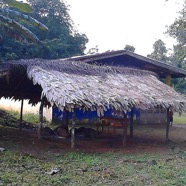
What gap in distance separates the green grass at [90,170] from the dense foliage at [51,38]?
1575cm

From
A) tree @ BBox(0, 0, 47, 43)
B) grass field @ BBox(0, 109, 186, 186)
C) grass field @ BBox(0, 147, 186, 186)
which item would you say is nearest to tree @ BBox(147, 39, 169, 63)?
grass field @ BBox(0, 109, 186, 186)

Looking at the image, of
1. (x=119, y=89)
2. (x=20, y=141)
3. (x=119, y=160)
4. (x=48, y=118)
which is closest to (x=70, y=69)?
(x=119, y=89)

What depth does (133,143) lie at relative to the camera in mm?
13648

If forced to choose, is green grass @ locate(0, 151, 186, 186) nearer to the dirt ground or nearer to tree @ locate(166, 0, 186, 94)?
the dirt ground

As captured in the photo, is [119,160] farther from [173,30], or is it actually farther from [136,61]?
[173,30]

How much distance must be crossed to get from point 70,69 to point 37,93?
4.16 m

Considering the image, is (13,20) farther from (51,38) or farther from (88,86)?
(51,38)

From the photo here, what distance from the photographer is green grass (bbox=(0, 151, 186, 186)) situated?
7.00 m

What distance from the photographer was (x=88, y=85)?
1175 cm

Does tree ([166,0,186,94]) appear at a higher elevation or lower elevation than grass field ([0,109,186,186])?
higher

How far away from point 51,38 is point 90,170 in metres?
21.9

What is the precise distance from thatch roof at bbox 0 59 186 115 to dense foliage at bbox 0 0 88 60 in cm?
989

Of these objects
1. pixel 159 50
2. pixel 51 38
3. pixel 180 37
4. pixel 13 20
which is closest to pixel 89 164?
pixel 13 20

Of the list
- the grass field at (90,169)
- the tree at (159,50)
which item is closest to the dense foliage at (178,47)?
the tree at (159,50)
